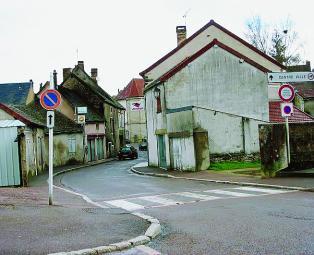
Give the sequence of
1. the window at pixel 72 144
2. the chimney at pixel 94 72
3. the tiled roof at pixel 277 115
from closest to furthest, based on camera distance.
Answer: the tiled roof at pixel 277 115 → the window at pixel 72 144 → the chimney at pixel 94 72

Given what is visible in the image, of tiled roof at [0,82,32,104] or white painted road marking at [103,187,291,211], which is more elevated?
tiled roof at [0,82,32,104]

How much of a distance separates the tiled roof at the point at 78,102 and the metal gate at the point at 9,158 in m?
32.0

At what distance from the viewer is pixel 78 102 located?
5575cm

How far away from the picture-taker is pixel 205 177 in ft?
71.6

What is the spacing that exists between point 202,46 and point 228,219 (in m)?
26.8

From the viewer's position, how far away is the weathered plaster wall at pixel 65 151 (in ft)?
151

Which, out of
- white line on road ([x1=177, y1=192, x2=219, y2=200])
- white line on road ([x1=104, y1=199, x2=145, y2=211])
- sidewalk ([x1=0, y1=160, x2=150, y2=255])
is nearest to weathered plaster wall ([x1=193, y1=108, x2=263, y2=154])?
white line on road ([x1=177, y1=192, x2=219, y2=200])

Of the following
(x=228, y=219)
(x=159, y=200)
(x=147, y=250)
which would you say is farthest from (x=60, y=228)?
(x=159, y=200)

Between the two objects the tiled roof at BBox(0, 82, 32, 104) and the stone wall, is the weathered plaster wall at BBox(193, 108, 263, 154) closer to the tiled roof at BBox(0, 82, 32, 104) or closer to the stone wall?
the stone wall

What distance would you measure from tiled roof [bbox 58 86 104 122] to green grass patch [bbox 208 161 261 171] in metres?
29.4

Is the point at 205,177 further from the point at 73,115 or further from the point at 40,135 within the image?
the point at 73,115

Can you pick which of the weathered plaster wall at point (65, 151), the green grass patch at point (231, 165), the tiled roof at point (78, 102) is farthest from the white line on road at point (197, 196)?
the tiled roof at point (78, 102)

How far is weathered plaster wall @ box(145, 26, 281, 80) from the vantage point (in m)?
35.2

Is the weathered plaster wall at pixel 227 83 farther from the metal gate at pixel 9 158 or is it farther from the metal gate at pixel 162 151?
the metal gate at pixel 9 158
